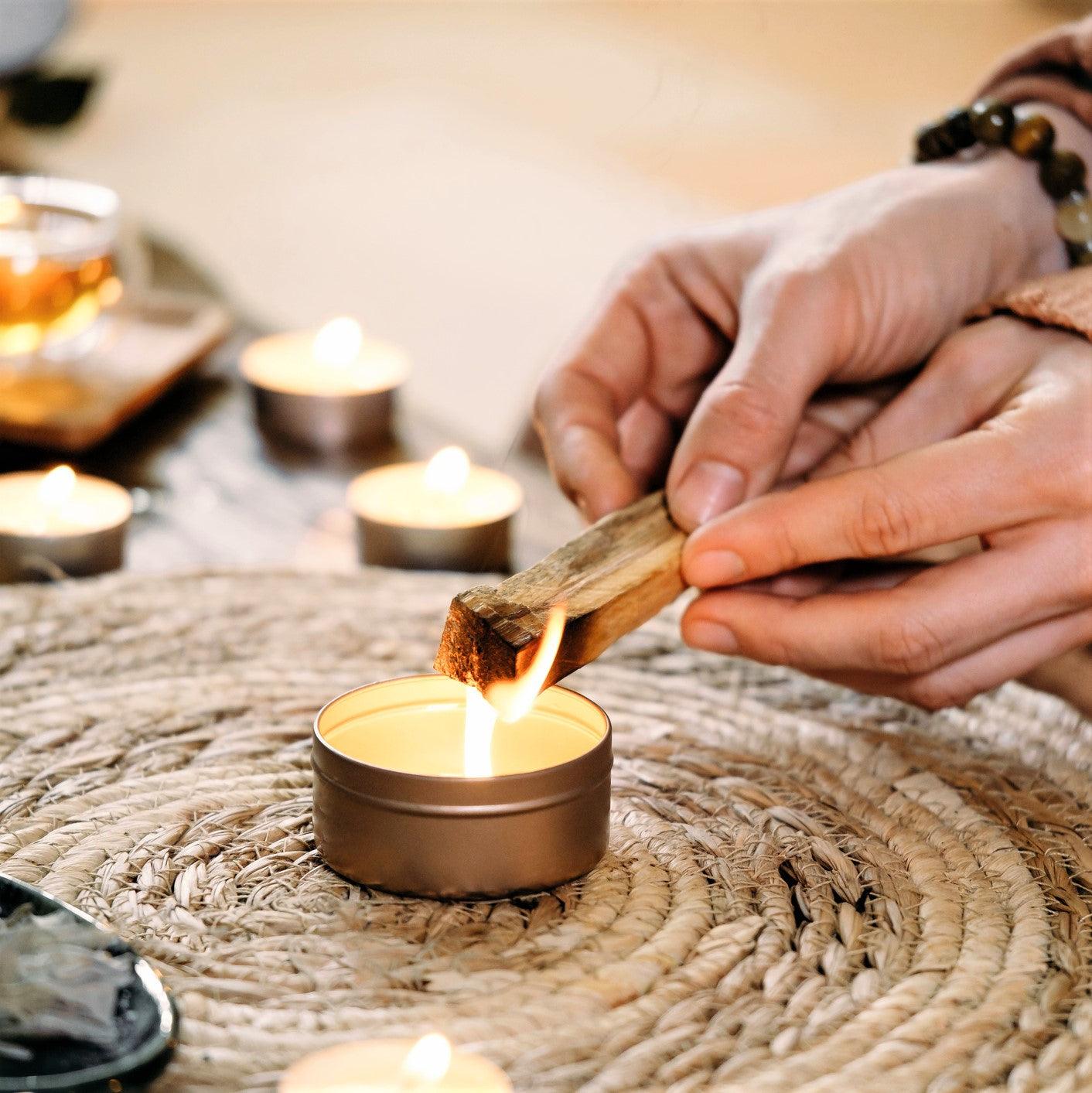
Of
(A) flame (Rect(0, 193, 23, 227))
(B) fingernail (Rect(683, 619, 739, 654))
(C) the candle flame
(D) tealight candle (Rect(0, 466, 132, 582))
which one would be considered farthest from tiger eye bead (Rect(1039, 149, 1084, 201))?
(A) flame (Rect(0, 193, 23, 227))

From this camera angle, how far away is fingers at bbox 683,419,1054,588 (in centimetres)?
63

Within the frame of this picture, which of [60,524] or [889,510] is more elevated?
[889,510]

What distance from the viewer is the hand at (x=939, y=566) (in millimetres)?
636

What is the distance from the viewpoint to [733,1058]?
42cm

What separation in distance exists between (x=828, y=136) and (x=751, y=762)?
1.70 m

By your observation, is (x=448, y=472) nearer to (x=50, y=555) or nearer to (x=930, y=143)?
(x=50, y=555)

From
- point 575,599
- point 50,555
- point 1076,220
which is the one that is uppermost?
point 1076,220

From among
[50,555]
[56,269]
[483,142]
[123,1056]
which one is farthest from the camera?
[483,142]

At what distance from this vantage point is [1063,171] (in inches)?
32.4

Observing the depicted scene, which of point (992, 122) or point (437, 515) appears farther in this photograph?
point (437, 515)

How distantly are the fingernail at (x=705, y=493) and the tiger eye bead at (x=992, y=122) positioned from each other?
323 millimetres

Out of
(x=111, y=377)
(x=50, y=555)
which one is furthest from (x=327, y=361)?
(x=50, y=555)

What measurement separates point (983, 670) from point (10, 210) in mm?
947

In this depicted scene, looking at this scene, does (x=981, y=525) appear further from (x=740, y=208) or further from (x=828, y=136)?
(x=828, y=136)
